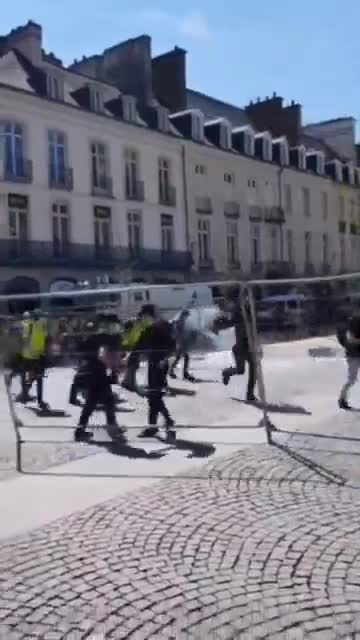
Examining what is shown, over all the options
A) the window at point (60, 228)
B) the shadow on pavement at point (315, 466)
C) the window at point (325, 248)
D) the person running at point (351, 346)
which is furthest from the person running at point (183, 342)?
the window at point (325, 248)

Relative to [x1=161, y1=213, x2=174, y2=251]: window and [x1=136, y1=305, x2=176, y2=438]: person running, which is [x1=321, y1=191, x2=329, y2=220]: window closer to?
[x1=161, y1=213, x2=174, y2=251]: window

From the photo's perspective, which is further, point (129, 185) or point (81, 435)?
point (129, 185)

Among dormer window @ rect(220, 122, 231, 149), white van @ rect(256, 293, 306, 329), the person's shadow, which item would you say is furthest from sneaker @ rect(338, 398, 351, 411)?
dormer window @ rect(220, 122, 231, 149)

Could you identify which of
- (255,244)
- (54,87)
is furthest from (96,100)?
(255,244)

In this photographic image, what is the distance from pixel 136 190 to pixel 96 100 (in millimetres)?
4992

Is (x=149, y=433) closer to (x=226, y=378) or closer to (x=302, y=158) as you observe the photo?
(x=226, y=378)

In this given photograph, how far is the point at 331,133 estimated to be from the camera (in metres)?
62.8

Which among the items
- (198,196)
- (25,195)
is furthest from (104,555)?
(198,196)

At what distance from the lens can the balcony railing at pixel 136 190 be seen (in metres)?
36.3

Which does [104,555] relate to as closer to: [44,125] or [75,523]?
[75,523]

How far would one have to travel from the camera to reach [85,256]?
107 feet

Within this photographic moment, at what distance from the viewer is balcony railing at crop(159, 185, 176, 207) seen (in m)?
37.9

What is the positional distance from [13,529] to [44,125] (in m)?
28.7

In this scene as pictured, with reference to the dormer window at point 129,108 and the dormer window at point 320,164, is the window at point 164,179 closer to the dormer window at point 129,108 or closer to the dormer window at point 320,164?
the dormer window at point 129,108
